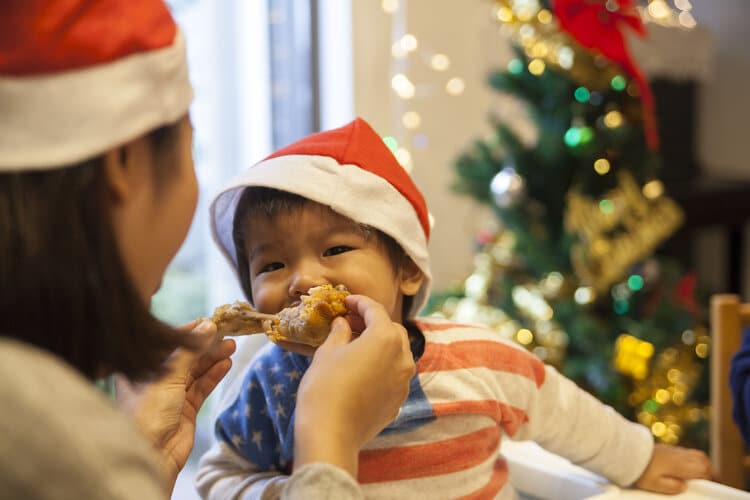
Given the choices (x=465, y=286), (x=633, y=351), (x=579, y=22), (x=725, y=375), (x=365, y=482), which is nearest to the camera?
(x=365, y=482)

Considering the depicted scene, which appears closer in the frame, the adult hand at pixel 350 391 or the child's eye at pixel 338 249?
the adult hand at pixel 350 391

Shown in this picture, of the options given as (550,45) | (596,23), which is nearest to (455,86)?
(550,45)

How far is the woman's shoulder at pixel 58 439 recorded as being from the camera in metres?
0.55

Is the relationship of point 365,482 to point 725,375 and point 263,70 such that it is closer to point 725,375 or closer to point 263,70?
point 725,375

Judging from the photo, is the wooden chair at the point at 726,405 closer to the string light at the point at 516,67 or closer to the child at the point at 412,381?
Result: the child at the point at 412,381

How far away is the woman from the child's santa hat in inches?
11.9

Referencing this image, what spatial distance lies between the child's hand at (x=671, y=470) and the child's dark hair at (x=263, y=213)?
0.46m

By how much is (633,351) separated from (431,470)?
1270mm

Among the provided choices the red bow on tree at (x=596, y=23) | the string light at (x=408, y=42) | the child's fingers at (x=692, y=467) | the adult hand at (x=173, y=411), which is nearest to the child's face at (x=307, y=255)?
the adult hand at (x=173, y=411)

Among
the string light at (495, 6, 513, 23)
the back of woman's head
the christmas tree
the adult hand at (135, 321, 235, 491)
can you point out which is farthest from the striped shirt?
the string light at (495, 6, 513, 23)

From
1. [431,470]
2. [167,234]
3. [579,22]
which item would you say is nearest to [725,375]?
[431,470]

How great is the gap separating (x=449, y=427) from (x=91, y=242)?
0.62 m

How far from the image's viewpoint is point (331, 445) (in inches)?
29.4

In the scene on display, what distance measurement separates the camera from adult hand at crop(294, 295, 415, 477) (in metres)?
0.75
